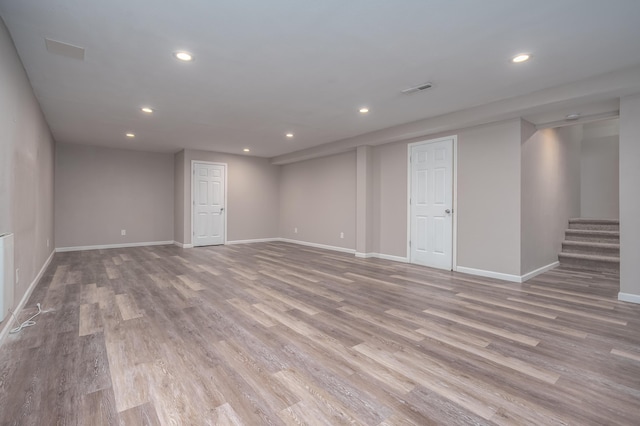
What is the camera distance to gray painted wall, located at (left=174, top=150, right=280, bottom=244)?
287 inches

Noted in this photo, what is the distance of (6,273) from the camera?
2.28 meters

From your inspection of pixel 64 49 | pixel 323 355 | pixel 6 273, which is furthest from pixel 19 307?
pixel 323 355

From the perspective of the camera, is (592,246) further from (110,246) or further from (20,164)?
(110,246)

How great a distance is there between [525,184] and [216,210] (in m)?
6.42

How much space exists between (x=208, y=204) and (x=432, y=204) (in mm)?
5214

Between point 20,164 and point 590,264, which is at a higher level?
point 20,164

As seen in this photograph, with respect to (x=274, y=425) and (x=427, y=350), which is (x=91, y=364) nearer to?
(x=274, y=425)

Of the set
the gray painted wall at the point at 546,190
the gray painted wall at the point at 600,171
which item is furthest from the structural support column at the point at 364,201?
the gray painted wall at the point at 600,171

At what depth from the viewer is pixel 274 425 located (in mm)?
1436

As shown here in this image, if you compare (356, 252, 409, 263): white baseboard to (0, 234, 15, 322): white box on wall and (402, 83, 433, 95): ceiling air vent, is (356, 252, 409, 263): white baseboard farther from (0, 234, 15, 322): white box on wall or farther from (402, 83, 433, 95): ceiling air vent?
(0, 234, 15, 322): white box on wall

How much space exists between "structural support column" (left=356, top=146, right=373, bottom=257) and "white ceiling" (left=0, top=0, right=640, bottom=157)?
4.86ft

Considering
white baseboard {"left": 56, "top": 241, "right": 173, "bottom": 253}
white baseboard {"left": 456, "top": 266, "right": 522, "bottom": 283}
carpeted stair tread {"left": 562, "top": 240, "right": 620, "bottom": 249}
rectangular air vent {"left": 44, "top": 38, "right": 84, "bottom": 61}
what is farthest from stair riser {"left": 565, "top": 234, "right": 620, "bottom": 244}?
white baseboard {"left": 56, "top": 241, "right": 173, "bottom": 253}

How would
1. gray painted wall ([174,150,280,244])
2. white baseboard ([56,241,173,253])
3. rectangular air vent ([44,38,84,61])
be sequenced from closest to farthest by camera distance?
rectangular air vent ([44,38,84,61]) → white baseboard ([56,241,173,253]) → gray painted wall ([174,150,280,244])

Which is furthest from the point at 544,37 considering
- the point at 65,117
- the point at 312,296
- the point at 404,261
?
the point at 65,117
